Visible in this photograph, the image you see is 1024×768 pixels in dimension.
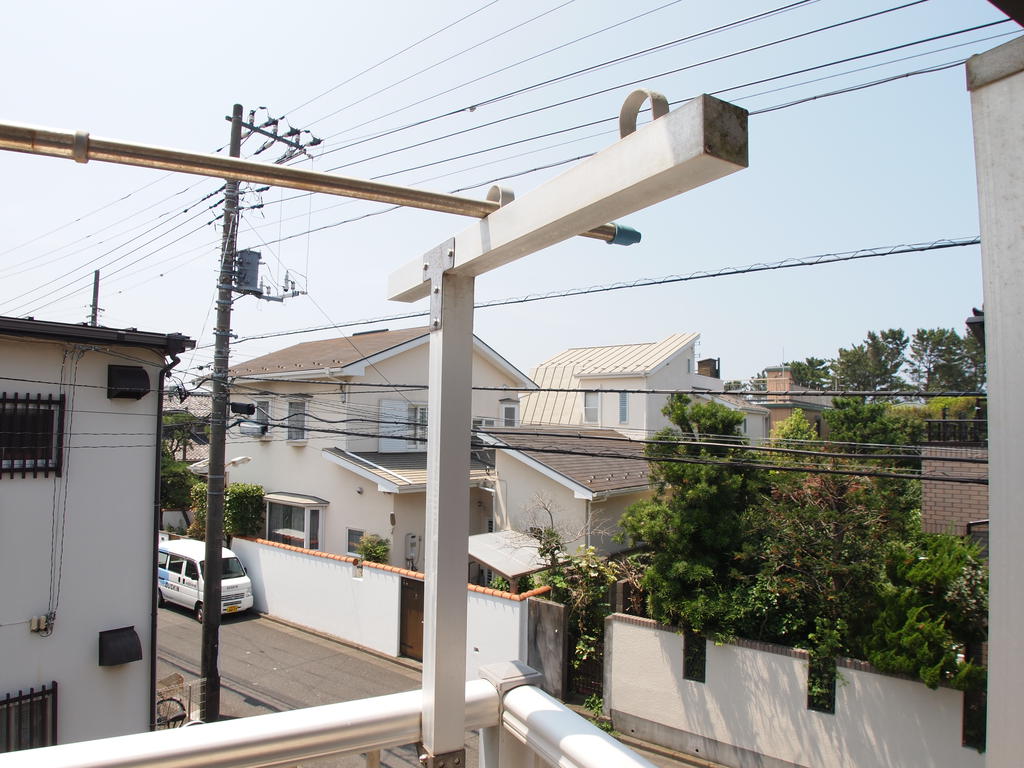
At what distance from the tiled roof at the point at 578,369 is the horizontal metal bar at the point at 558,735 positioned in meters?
18.0

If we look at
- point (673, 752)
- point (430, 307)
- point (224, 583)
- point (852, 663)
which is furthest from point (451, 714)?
point (224, 583)

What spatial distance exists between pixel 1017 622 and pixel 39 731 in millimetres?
7508

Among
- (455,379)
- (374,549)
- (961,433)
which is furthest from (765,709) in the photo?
(455,379)

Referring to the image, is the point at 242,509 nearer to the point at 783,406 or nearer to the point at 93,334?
the point at 93,334

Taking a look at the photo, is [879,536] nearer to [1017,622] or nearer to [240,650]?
[1017,622]

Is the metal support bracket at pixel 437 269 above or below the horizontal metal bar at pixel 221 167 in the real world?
below

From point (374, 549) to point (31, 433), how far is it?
6990mm

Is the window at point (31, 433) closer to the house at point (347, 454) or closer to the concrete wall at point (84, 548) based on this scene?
the concrete wall at point (84, 548)

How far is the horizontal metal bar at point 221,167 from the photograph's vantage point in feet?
4.10

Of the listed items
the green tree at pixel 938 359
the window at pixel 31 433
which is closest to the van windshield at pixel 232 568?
the window at pixel 31 433

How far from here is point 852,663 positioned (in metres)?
7.08

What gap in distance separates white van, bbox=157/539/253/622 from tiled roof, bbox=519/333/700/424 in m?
9.26

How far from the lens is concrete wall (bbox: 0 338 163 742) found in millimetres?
5840

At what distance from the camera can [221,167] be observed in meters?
1.42
